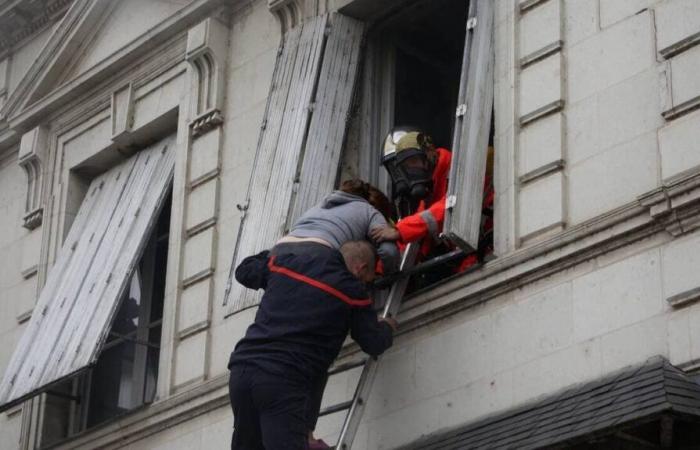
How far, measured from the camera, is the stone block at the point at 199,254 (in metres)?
14.9

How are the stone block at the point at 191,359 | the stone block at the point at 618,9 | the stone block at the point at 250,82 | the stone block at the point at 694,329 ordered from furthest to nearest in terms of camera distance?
the stone block at the point at 250,82 → the stone block at the point at 191,359 → the stone block at the point at 618,9 → the stone block at the point at 694,329

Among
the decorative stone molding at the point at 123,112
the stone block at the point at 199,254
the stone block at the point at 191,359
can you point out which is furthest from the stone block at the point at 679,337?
the decorative stone molding at the point at 123,112

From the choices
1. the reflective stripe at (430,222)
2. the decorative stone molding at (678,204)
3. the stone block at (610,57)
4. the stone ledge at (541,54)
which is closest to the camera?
the decorative stone molding at (678,204)

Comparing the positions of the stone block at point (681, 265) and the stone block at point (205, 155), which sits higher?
the stone block at point (205, 155)

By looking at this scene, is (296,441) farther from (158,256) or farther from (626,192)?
(158,256)

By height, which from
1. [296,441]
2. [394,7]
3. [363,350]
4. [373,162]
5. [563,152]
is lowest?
[296,441]

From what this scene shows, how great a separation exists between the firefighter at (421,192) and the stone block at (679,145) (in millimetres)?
1621

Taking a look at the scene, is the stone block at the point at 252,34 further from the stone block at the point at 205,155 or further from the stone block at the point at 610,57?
the stone block at the point at 610,57

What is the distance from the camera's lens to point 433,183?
13.3 meters

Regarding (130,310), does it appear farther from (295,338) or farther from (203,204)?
(295,338)

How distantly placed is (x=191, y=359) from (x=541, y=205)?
3.42m

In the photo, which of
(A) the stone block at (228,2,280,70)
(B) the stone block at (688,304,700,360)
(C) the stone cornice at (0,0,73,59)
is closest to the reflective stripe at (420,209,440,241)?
(B) the stone block at (688,304,700,360)

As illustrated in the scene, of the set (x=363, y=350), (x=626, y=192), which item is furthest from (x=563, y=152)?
(x=363, y=350)

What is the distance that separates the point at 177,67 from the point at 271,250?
3.76 m
